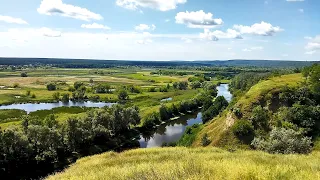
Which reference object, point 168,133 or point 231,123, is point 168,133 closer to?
point 168,133

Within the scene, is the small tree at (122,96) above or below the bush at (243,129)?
below

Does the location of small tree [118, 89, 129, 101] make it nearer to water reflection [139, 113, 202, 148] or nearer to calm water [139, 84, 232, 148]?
water reflection [139, 113, 202, 148]

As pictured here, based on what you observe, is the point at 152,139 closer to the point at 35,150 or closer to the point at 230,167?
the point at 35,150

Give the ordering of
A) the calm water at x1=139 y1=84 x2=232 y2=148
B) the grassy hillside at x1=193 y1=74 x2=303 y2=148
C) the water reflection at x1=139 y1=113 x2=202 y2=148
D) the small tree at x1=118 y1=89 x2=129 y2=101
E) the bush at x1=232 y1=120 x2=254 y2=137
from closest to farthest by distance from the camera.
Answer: the bush at x1=232 y1=120 x2=254 y2=137, the grassy hillside at x1=193 y1=74 x2=303 y2=148, the calm water at x1=139 y1=84 x2=232 y2=148, the water reflection at x1=139 y1=113 x2=202 y2=148, the small tree at x1=118 y1=89 x2=129 y2=101

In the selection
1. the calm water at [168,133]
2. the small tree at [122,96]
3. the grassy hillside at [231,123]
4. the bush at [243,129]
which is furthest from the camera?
the small tree at [122,96]

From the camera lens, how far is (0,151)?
4388 centimetres

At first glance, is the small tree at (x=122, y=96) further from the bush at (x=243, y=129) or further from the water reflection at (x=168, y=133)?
the bush at (x=243, y=129)

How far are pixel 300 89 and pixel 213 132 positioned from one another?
17.9m

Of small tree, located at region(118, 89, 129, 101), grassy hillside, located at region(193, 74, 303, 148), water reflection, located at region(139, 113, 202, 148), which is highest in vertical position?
grassy hillside, located at region(193, 74, 303, 148)

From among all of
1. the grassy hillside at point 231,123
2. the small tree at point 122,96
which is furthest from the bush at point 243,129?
the small tree at point 122,96

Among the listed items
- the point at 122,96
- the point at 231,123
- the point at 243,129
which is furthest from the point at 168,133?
the point at 122,96

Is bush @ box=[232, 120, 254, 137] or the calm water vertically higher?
bush @ box=[232, 120, 254, 137]

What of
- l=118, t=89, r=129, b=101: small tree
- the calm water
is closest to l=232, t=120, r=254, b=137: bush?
the calm water

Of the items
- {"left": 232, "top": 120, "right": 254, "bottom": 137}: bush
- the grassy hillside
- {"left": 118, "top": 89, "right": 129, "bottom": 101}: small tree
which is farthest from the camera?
{"left": 118, "top": 89, "right": 129, "bottom": 101}: small tree
